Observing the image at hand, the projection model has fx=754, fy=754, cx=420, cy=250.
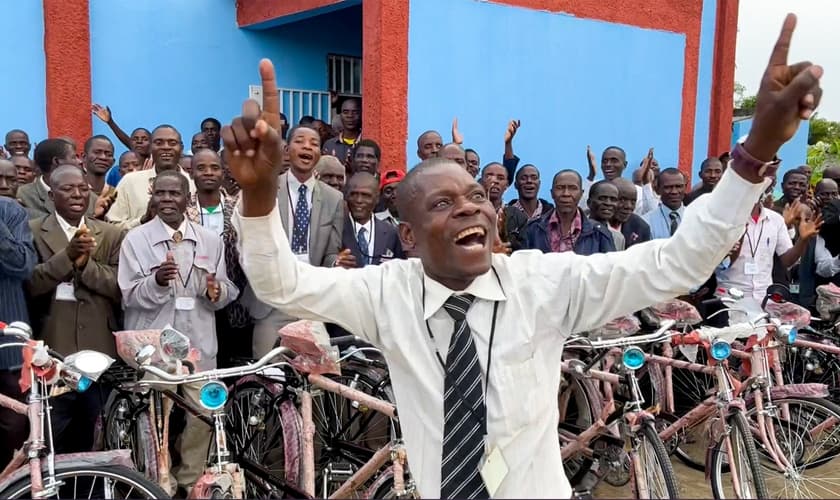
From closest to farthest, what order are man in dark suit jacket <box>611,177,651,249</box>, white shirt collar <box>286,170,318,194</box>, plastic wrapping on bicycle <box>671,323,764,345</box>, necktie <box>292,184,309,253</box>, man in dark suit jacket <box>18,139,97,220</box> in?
plastic wrapping on bicycle <box>671,323,764,345</box>, necktie <box>292,184,309,253</box>, white shirt collar <box>286,170,318,194</box>, man in dark suit jacket <box>18,139,97,220</box>, man in dark suit jacket <box>611,177,651,249</box>

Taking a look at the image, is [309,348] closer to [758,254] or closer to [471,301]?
[471,301]

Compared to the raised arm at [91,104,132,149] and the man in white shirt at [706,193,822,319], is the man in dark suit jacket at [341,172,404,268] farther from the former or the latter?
the raised arm at [91,104,132,149]

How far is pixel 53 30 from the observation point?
822cm

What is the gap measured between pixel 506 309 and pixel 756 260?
12.8 feet

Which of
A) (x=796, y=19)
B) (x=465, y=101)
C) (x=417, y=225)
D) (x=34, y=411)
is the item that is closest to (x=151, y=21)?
(x=465, y=101)

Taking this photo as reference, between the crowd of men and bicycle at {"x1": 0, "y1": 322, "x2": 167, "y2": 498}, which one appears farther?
the crowd of men

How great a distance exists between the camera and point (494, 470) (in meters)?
1.78

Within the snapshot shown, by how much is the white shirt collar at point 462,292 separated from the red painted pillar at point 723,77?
9916mm

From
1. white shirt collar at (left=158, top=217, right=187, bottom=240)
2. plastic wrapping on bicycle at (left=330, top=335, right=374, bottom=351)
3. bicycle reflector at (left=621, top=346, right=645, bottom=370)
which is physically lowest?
bicycle reflector at (left=621, top=346, right=645, bottom=370)

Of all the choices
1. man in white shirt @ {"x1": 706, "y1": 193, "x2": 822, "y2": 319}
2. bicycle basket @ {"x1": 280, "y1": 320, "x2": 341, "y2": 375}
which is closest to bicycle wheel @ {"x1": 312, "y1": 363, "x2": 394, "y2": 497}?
bicycle basket @ {"x1": 280, "y1": 320, "x2": 341, "y2": 375}

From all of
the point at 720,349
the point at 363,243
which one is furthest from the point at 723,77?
the point at 720,349

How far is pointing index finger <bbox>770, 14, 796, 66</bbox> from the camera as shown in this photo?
1.54 metres

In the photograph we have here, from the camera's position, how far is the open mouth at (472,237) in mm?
1885

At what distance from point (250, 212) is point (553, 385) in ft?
2.83
